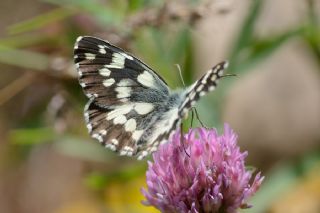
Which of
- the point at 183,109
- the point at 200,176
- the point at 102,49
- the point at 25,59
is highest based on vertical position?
the point at 25,59

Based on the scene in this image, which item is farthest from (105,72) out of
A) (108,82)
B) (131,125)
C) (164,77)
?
(164,77)

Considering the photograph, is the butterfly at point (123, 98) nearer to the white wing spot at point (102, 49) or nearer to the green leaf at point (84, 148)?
the white wing spot at point (102, 49)

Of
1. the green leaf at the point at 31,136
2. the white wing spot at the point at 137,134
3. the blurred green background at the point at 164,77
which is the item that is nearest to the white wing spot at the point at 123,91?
the white wing spot at the point at 137,134

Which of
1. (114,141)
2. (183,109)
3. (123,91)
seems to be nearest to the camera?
(183,109)

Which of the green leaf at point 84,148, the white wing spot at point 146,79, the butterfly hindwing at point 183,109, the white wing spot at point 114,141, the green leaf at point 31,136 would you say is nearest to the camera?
the butterfly hindwing at point 183,109

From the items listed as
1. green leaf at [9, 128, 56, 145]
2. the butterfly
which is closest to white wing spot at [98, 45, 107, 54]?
the butterfly

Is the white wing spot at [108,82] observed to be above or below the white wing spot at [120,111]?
above

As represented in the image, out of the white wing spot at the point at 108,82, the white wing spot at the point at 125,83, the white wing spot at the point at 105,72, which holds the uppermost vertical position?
the white wing spot at the point at 105,72

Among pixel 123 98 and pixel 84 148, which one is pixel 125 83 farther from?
pixel 84 148
